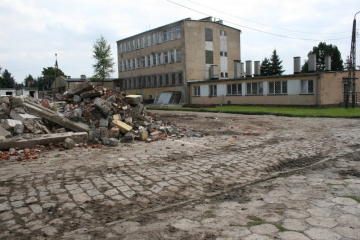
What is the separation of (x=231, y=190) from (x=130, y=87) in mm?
50092

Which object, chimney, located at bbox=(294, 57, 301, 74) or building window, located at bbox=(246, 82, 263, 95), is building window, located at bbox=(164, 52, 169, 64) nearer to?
building window, located at bbox=(246, 82, 263, 95)

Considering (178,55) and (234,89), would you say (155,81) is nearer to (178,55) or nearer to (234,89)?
(178,55)

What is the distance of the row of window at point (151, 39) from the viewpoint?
4219 cm

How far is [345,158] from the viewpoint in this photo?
6711 mm

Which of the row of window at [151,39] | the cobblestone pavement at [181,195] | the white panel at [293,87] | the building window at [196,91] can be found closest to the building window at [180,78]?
the building window at [196,91]

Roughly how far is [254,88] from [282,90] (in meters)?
3.30

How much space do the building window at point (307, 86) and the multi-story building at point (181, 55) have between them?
13391mm

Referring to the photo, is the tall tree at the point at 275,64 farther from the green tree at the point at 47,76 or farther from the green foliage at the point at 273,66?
the green tree at the point at 47,76

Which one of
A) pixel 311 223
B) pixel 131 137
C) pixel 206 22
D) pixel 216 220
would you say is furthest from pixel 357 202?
pixel 206 22

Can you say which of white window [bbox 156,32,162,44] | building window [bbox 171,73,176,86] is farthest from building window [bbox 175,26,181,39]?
building window [bbox 171,73,176,86]

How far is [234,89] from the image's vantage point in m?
33.5

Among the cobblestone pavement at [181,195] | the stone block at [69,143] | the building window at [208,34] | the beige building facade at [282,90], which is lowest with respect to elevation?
the cobblestone pavement at [181,195]

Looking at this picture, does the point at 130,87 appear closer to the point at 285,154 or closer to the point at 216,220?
the point at 285,154

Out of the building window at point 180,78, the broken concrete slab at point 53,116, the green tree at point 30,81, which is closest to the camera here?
the broken concrete slab at point 53,116
